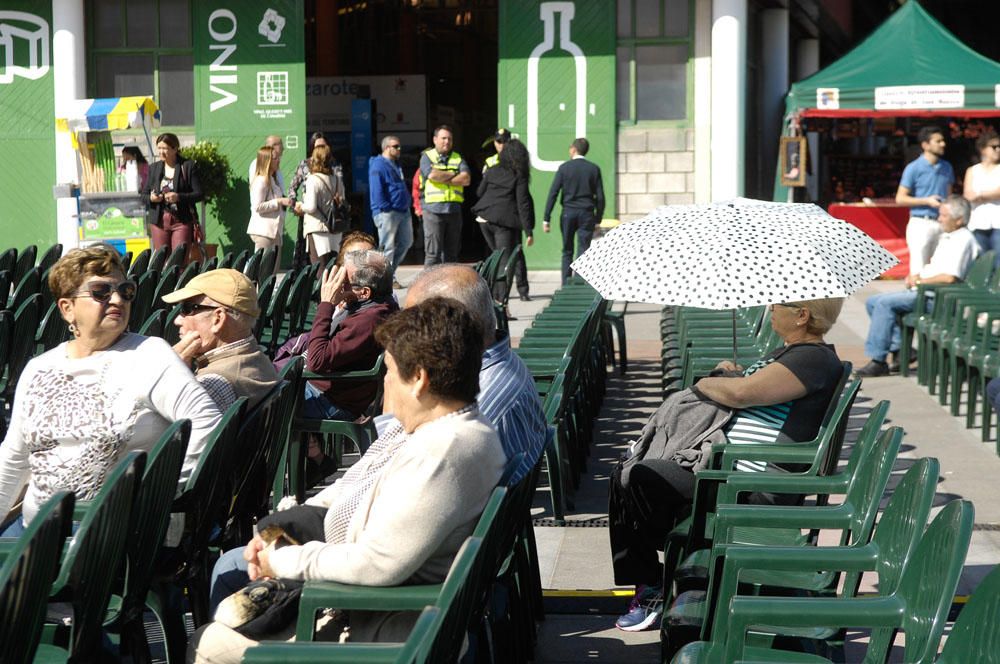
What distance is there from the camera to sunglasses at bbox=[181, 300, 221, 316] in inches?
212

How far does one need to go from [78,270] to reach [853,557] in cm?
263

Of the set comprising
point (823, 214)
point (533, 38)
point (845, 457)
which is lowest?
point (845, 457)

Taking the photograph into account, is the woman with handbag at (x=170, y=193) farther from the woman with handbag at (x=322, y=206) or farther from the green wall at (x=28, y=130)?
the green wall at (x=28, y=130)

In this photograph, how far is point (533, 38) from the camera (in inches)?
730

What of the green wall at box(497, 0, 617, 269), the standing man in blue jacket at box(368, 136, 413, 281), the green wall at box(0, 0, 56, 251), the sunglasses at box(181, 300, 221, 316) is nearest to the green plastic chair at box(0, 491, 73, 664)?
the sunglasses at box(181, 300, 221, 316)

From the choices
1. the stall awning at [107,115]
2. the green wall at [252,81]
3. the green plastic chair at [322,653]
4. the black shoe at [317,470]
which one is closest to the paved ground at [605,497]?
the black shoe at [317,470]

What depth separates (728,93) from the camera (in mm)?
18031

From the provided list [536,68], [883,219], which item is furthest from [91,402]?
[883,219]

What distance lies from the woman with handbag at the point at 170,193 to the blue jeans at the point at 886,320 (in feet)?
23.6

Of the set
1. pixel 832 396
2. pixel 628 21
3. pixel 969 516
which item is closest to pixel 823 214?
pixel 832 396

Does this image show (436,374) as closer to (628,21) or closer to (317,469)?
(317,469)

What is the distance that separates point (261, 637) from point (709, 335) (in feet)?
19.0

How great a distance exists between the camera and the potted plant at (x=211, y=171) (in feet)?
60.6

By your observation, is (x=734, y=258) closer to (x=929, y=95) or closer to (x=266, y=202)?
(x=266, y=202)
